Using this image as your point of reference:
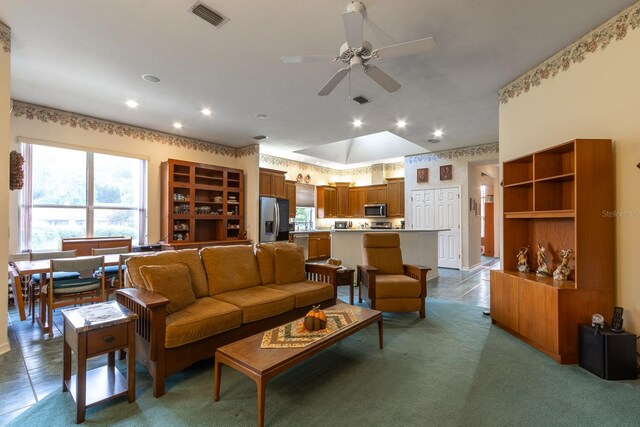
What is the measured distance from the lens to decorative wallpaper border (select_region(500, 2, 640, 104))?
2.47 m

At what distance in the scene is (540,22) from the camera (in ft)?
8.59

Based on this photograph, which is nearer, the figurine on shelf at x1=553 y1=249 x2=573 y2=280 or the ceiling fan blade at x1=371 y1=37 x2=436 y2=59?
the ceiling fan blade at x1=371 y1=37 x2=436 y2=59

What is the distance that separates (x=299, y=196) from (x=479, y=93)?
591 centimetres

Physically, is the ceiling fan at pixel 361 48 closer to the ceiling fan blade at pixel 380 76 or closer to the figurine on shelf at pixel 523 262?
the ceiling fan blade at pixel 380 76

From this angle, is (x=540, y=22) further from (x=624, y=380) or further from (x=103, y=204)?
(x=103, y=204)

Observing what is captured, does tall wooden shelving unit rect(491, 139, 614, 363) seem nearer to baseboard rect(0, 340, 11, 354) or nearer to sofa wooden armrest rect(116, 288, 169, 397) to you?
sofa wooden armrest rect(116, 288, 169, 397)

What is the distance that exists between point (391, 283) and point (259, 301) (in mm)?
1736

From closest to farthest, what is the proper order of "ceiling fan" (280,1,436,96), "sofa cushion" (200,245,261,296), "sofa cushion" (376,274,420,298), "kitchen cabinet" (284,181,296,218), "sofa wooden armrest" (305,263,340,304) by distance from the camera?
"ceiling fan" (280,1,436,96) → "sofa cushion" (200,245,261,296) → "sofa wooden armrest" (305,263,340,304) → "sofa cushion" (376,274,420,298) → "kitchen cabinet" (284,181,296,218)

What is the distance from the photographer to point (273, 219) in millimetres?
7234

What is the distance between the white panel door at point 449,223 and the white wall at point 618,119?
13.8 feet

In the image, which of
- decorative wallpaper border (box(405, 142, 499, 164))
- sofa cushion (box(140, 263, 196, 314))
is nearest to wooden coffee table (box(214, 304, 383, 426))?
sofa cushion (box(140, 263, 196, 314))

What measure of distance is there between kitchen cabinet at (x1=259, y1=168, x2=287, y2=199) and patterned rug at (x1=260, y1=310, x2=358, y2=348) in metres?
5.28

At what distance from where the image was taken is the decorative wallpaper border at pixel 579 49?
247 cm

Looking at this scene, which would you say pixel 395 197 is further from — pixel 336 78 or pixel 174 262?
pixel 174 262
